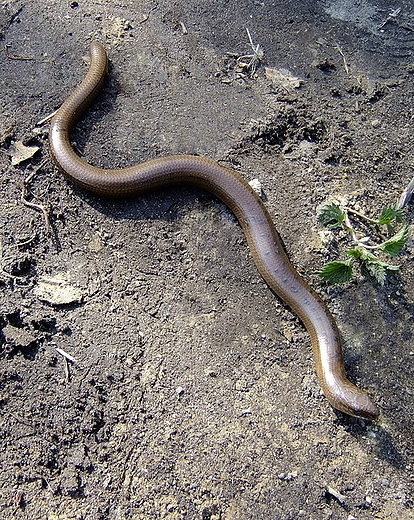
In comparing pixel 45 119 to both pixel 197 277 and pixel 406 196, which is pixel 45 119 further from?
pixel 406 196

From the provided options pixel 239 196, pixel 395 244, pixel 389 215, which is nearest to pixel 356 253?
pixel 395 244

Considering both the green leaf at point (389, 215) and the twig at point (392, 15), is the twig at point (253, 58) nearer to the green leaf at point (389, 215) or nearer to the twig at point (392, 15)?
the twig at point (392, 15)

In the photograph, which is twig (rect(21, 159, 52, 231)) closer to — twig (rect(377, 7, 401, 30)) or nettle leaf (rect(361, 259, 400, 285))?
Answer: nettle leaf (rect(361, 259, 400, 285))

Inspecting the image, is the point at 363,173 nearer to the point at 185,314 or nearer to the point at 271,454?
the point at 185,314

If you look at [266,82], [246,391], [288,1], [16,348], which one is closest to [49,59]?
[266,82]

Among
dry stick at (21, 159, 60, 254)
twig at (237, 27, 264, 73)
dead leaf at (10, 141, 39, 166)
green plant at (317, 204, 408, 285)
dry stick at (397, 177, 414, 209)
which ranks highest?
twig at (237, 27, 264, 73)

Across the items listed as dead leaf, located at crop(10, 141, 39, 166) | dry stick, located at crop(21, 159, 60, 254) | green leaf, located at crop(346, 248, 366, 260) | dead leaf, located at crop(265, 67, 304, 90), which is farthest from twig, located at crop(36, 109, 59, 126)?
green leaf, located at crop(346, 248, 366, 260)

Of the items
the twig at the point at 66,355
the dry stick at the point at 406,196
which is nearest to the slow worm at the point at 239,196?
the dry stick at the point at 406,196
